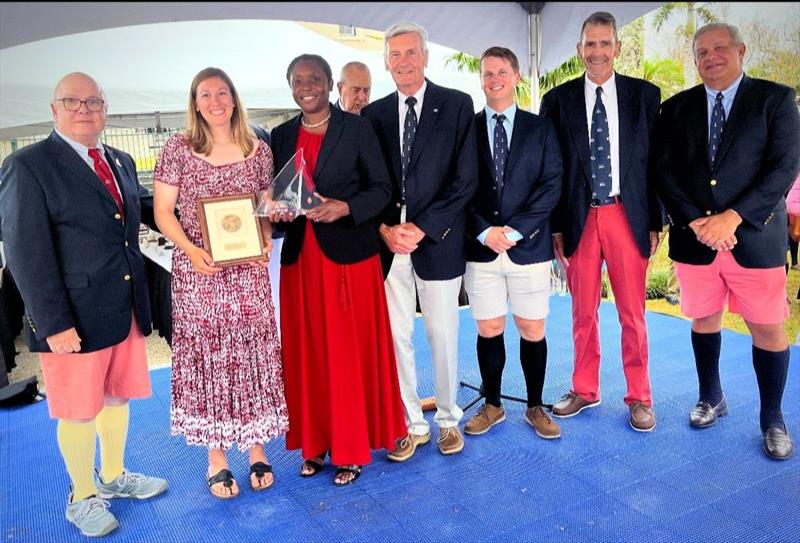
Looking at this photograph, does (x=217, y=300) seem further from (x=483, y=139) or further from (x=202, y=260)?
(x=483, y=139)

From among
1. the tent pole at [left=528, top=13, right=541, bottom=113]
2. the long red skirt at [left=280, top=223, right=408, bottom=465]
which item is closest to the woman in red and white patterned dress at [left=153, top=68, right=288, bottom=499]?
the long red skirt at [left=280, top=223, right=408, bottom=465]

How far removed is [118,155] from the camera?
280 cm

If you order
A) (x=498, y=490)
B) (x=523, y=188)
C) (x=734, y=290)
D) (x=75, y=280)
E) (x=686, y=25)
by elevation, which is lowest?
(x=498, y=490)

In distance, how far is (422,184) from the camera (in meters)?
2.96

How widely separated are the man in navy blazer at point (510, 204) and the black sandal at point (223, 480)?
1.46 metres

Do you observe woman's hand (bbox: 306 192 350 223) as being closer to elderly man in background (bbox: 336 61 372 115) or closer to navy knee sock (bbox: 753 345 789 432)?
elderly man in background (bbox: 336 61 372 115)

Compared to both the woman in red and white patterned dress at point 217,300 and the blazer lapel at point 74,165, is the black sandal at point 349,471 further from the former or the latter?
the blazer lapel at point 74,165

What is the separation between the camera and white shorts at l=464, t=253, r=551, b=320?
10.5ft

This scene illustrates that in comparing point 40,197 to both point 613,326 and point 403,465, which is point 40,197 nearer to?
point 403,465

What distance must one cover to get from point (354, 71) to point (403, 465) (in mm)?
2346

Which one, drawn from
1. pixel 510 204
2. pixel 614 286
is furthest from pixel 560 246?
pixel 510 204

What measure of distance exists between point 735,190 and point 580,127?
79cm

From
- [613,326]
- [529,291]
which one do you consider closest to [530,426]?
[529,291]

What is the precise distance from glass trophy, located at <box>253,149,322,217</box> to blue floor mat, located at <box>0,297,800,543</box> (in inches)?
51.0
